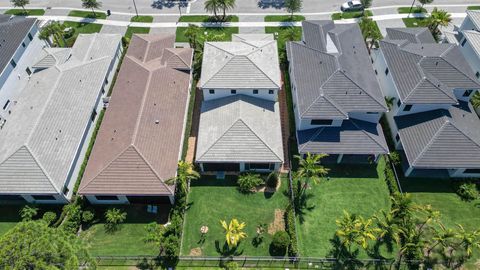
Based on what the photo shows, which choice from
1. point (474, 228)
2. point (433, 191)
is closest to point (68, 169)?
point (433, 191)

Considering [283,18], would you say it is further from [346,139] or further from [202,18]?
[346,139]

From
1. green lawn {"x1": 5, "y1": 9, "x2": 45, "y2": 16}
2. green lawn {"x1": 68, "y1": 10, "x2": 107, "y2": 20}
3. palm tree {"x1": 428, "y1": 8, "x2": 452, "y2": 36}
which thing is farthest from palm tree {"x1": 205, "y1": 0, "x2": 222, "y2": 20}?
palm tree {"x1": 428, "y1": 8, "x2": 452, "y2": 36}

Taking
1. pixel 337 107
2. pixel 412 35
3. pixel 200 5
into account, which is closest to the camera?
pixel 337 107

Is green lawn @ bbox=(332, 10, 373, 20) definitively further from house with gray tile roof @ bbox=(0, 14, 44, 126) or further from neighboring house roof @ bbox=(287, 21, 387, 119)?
house with gray tile roof @ bbox=(0, 14, 44, 126)

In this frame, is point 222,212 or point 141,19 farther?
point 141,19

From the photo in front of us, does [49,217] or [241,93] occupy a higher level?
[241,93]

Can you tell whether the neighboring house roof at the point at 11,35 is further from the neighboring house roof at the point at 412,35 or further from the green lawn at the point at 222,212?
the neighboring house roof at the point at 412,35

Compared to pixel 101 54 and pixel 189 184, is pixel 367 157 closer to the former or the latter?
pixel 189 184

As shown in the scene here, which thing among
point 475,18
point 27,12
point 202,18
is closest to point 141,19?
point 202,18
